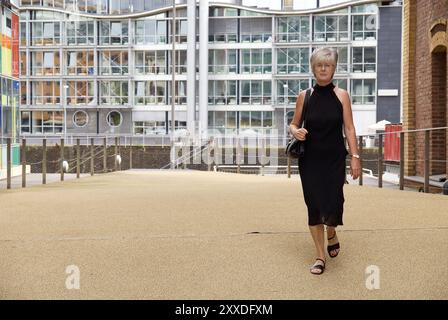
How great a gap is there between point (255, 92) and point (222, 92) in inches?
92.3

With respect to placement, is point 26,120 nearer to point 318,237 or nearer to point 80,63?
point 80,63

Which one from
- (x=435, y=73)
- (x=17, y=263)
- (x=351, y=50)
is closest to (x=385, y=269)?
(x=17, y=263)

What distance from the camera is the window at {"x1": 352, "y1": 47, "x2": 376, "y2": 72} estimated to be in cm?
4997

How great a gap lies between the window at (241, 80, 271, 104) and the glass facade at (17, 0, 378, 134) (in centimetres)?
7

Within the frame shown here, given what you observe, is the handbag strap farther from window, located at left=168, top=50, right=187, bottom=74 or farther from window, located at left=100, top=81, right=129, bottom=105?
window, located at left=100, top=81, right=129, bottom=105

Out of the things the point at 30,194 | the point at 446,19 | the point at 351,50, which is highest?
the point at 351,50

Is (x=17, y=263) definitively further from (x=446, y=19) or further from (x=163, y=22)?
(x=163, y=22)

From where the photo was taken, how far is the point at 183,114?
2052 inches

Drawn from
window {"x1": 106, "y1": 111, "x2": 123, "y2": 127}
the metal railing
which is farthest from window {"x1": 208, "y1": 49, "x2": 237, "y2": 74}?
window {"x1": 106, "y1": 111, "x2": 123, "y2": 127}

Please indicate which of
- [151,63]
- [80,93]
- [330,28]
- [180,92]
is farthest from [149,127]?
[330,28]

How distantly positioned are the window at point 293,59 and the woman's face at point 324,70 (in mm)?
46305

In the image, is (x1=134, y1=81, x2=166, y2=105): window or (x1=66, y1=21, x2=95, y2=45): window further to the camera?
(x1=66, y1=21, x2=95, y2=45): window

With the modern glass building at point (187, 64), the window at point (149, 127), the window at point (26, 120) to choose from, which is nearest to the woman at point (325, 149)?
the modern glass building at point (187, 64)

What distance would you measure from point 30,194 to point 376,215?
6.54m
